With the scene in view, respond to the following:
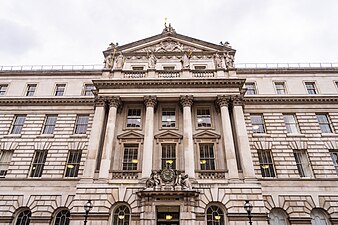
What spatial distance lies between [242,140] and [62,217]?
1731 centimetres

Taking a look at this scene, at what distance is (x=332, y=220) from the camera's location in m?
20.5

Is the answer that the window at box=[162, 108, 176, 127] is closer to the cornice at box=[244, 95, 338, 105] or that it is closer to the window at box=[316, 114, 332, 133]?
the cornice at box=[244, 95, 338, 105]

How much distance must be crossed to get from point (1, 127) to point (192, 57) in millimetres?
22304

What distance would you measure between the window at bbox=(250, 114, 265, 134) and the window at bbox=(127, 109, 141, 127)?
1194cm

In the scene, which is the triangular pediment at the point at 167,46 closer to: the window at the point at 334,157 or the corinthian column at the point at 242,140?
the corinthian column at the point at 242,140

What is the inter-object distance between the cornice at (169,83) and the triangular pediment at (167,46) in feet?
17.9

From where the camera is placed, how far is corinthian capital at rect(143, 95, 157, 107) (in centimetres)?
2468

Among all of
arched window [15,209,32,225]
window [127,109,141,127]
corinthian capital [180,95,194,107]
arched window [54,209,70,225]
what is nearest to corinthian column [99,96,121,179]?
window [127,109,141,127]

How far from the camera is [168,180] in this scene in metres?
19.9

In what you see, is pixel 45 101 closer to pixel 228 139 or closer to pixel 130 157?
pixel 130 157

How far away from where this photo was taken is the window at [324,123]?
84.9ft

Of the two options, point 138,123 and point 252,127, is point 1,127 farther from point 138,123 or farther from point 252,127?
point 252,127

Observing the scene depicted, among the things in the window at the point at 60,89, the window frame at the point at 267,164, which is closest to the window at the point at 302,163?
the window frame at the point at 267,164

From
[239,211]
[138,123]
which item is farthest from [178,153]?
[239,211]
